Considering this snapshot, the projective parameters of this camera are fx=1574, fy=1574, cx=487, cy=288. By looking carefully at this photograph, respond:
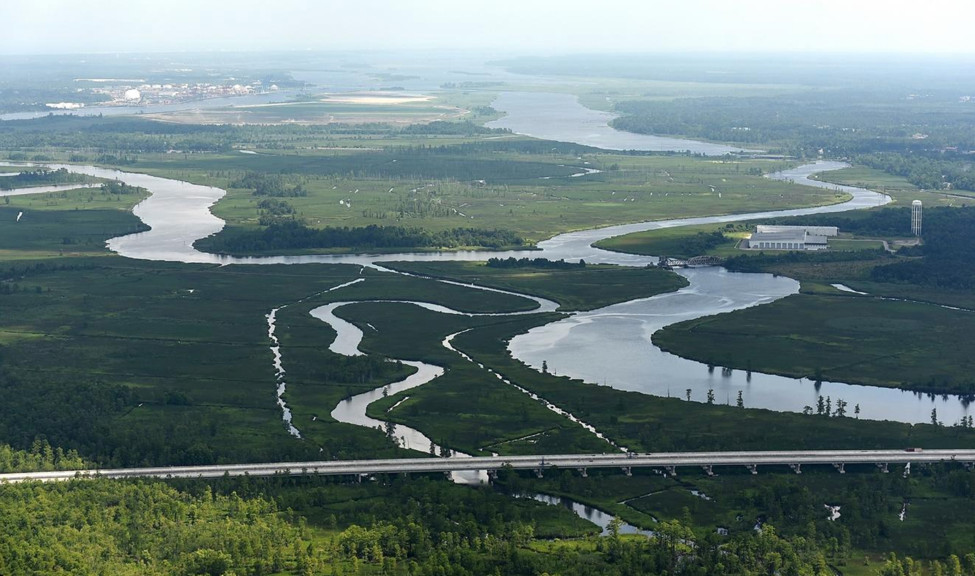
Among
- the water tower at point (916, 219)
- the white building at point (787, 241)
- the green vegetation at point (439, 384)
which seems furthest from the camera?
the water tower at point (916, 219)

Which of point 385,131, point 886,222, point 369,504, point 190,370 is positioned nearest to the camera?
point 369,504

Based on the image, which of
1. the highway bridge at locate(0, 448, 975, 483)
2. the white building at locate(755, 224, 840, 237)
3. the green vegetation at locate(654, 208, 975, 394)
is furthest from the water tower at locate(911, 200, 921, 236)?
the highway bridge at locate(0, 448, 975, 483)

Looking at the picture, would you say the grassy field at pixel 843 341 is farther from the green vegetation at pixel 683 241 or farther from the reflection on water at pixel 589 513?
the reflection on water at pixel 589 513

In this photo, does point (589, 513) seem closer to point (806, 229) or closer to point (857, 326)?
point (857, 326)

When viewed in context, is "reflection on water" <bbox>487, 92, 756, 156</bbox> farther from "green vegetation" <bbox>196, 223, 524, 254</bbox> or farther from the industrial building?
"green vegetation" <bbox>196, 223, 524, 254</bbox>

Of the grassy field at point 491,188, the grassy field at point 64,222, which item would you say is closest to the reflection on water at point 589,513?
the grassy field at point 491,188

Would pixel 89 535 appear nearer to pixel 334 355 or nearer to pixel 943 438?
pixel 334 355

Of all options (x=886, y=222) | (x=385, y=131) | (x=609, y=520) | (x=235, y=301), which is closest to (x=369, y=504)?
(x=609, y=520)
